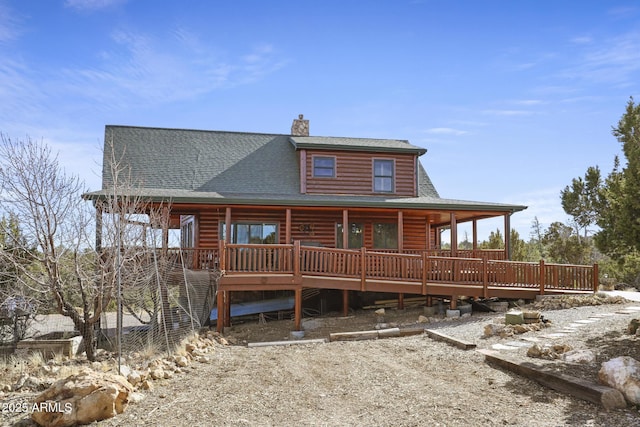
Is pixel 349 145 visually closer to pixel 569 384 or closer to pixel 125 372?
pixel 125 372

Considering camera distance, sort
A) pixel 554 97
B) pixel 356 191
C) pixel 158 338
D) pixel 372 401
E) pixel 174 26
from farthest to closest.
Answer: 1. pixel 356 191
2. pixel 554 97
3. pixel 174 26
4. pixel 158 338
5. pixel 372 401

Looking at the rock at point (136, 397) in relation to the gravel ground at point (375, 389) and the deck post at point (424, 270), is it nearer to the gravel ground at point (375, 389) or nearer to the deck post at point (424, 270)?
the gravel ground at point (375, 389)

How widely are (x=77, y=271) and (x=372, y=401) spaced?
6.89 metres

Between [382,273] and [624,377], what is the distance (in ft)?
25.3

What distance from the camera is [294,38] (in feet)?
45.1

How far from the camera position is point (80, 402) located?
217 inches

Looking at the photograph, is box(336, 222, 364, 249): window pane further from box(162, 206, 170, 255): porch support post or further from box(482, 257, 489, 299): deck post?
box(162, 206, 170, 255): porch support post

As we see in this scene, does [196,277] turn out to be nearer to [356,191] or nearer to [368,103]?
[356,191]

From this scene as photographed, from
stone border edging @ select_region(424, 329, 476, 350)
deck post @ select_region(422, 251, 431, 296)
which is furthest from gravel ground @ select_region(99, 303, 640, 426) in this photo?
deck post @ select_region(422, 251, 431, 296)

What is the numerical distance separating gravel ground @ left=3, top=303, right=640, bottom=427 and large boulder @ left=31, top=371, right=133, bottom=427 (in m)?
0.21

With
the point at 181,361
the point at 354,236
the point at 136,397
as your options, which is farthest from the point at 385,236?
the point at 136,397

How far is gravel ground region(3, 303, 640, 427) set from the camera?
5309 millimetres

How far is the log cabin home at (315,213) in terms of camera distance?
12797 mm

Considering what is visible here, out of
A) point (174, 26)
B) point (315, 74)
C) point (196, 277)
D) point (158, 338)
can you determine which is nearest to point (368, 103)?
point (315, 74)
